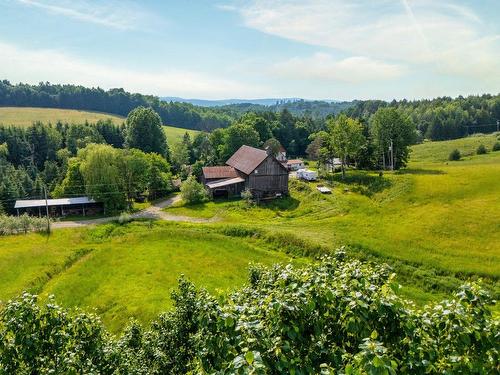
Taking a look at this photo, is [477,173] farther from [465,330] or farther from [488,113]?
[488,113]

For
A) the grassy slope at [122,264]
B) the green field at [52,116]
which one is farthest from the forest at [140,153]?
the green field at [52,116]

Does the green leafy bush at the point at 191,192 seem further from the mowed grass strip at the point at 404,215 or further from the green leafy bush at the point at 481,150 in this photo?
the green leafy bush at the point at 481,150

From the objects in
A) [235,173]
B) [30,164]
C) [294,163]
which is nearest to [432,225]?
[235,173]

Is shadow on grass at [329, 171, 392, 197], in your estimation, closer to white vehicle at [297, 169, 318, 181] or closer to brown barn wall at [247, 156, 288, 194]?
white vehicle at [297, 169, 318, 181]

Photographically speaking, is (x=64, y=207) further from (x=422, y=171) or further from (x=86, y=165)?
(x=422, y=171)

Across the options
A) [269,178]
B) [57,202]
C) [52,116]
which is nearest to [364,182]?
[269,178]

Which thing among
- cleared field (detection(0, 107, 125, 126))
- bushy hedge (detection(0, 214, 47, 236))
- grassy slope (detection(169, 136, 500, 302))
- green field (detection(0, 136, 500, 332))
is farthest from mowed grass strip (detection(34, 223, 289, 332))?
cleared field (detection(0, 107, 125, 126))

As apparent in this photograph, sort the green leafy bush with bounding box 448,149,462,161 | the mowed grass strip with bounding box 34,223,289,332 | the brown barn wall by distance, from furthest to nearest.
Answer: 1. the green leafy bush with bounding box 448,149,462,161
2. the brown barn wall
3. the mowed grass strip with bounding box 34,223,289,332
